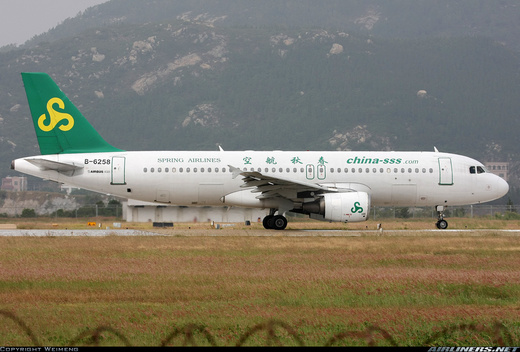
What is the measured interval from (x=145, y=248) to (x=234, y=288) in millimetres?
7838

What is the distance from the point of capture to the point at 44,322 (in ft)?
31.9

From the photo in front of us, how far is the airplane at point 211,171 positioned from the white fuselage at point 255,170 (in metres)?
0.04

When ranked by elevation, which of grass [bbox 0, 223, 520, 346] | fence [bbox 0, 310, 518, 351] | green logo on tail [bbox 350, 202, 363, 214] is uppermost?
green logo on tail [bbox 350, 202, 363, 214]

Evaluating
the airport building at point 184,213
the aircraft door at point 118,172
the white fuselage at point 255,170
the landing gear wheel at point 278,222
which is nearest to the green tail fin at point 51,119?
the white fuselage at point 255,170

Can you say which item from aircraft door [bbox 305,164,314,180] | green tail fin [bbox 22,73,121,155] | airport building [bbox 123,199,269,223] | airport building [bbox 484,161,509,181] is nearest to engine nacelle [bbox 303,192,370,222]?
aircraft door [bbox 305,164,314,180]

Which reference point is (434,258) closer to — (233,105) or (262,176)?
(262,176)

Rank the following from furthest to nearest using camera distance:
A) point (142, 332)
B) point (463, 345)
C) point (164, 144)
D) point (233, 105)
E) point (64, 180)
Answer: point (233, 105) → point (164, 144) → point (64, 180) → point (142, 332) → point (463, 345)

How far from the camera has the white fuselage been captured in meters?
29.2

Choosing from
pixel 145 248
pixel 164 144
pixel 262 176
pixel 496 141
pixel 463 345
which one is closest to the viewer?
pixel 463 345

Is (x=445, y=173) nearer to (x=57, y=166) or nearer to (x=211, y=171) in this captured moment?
(x=211, y=171)

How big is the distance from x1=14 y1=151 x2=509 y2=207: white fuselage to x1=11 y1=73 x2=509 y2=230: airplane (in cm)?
4

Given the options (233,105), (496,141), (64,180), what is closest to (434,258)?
(64,180)

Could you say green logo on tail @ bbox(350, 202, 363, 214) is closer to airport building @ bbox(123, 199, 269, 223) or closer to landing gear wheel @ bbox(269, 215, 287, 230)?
landing gear wheel @ bbox(269, 215, 287, 230)

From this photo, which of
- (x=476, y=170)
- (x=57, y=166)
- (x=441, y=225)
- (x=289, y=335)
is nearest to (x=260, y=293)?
(x=289, y=335)
